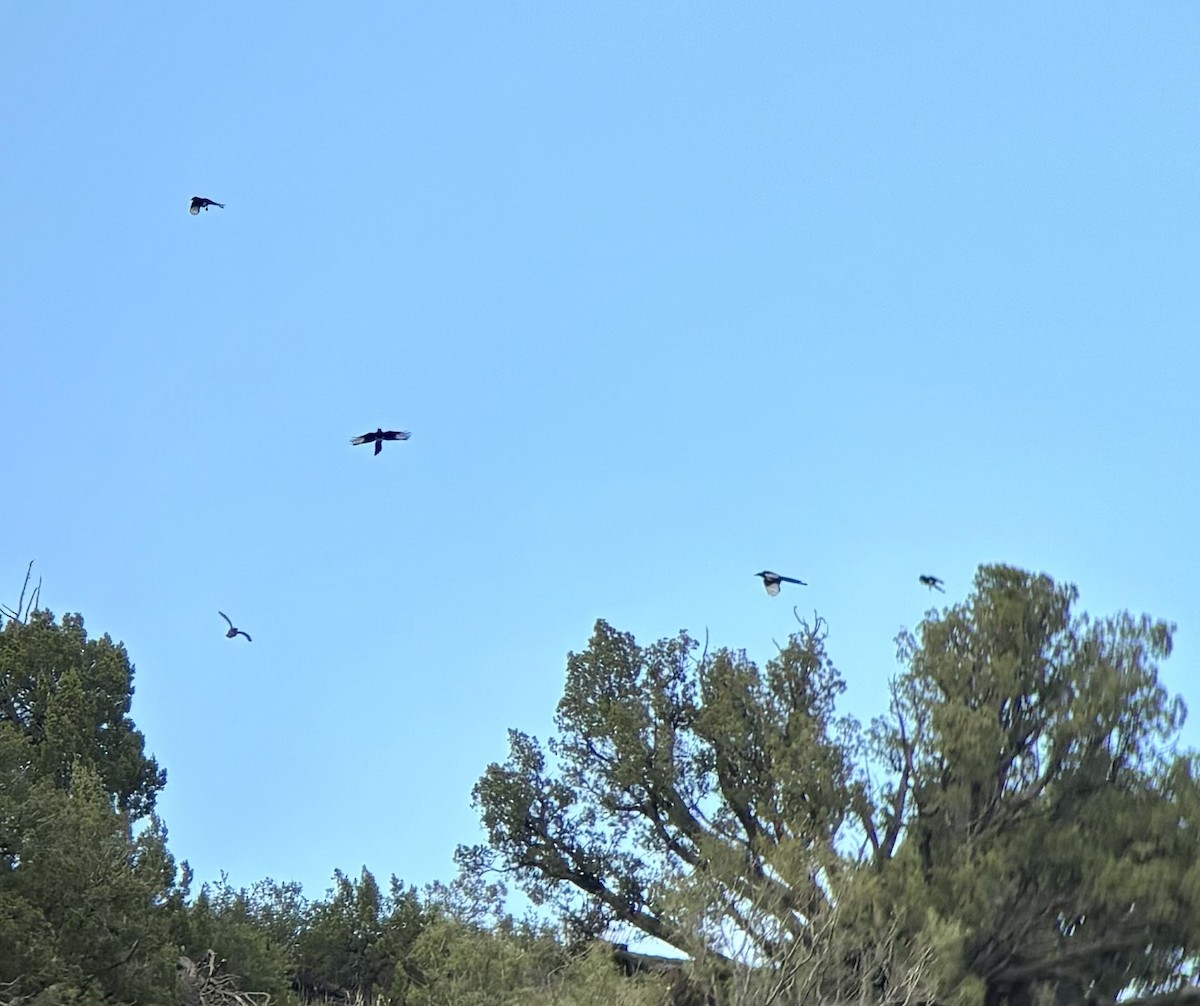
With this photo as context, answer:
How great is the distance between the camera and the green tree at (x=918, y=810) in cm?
4097

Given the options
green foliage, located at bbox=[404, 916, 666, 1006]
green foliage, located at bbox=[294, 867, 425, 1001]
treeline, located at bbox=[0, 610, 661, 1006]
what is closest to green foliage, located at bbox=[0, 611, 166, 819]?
treeline, located at bbox=[0, 610, 661, 1006]

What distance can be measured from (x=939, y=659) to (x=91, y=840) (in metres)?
21.6

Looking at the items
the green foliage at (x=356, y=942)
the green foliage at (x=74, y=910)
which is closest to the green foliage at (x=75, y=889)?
the green foliage at (x=74, y=910)

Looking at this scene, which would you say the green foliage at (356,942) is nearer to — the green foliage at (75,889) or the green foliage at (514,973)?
the green foliage at (75,889)

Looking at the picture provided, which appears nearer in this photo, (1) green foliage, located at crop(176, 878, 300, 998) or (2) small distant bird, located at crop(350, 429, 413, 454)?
(2) small distant bird, located at crop(350, 429, 413, 454)

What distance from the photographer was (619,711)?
50.4 meters

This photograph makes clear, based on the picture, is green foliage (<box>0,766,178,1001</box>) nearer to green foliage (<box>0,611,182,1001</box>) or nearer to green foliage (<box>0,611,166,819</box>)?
green foliage (<box>0,611,182,1001</box>)

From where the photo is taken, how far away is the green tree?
4097cm

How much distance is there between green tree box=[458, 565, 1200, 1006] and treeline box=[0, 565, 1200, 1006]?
7cm

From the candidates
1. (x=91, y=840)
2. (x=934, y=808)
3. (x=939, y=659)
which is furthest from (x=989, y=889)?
(x=91, y=840)

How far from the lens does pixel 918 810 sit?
45562 mm

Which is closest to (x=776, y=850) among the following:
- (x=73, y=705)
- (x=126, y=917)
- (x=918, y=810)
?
(x=918, y=810)

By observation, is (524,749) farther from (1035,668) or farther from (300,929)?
(300,929)

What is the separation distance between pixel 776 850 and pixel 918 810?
17.0ft
